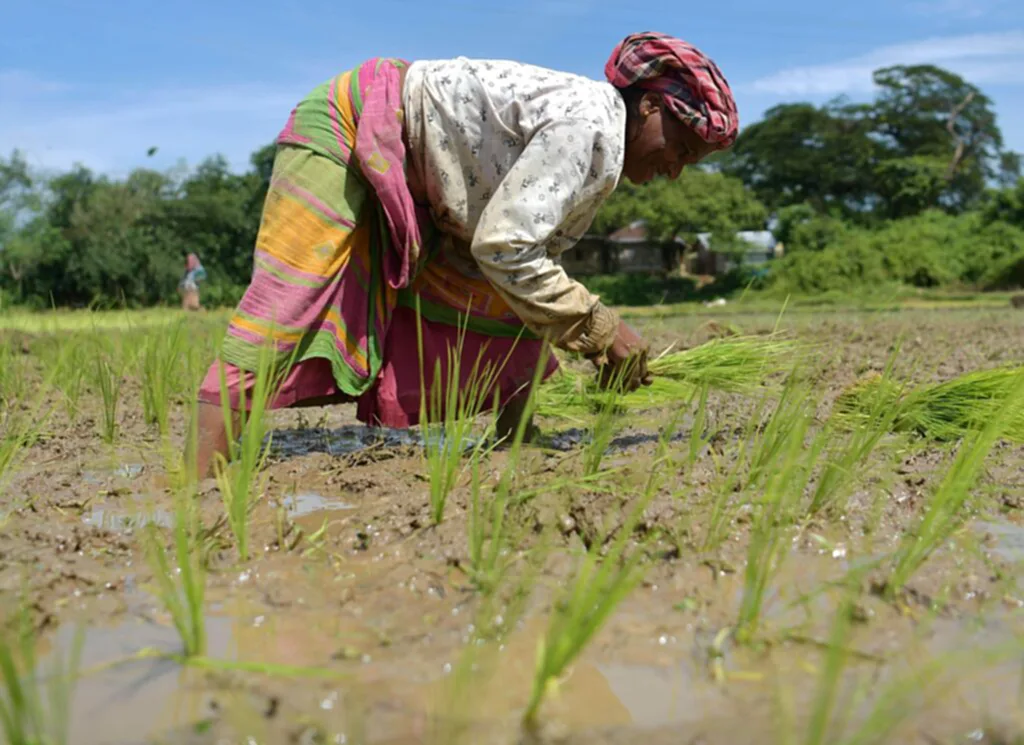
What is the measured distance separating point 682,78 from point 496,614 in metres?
1.46

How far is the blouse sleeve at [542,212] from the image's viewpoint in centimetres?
215

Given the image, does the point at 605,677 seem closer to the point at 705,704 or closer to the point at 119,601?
the point at 705,704

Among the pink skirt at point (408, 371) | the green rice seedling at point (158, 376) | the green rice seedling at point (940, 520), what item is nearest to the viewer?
the green rice seedling at point (940, 520)

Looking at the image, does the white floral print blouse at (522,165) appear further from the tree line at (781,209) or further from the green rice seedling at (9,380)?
the tree line at (781,209)

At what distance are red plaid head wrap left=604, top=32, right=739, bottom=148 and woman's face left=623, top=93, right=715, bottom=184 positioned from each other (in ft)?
0.12

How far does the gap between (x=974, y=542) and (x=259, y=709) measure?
50.7 inches

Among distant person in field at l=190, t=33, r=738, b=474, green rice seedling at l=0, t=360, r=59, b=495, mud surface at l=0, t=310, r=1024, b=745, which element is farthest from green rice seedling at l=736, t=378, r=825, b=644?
green rice seedling at l=0, t=360, r=59, b=495

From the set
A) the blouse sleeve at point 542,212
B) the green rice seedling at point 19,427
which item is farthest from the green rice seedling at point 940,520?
the green rice seedling at point 19,427

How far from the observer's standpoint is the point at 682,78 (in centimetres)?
231

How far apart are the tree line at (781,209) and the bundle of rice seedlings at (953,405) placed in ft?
48.1

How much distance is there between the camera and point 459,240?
264cm

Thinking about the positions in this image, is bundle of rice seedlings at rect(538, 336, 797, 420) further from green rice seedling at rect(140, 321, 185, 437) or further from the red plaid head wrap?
green rice seedling at rect(140, 321, 185, 437)

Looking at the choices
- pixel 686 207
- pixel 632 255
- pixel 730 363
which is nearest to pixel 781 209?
pixel 686 207

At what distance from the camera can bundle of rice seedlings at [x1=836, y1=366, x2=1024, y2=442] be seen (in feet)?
8.29
